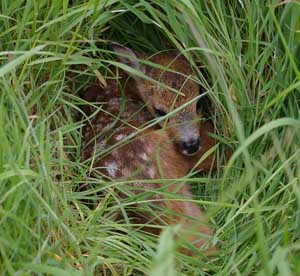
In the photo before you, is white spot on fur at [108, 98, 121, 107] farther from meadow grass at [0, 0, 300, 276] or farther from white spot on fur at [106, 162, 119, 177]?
white spot on fur at [106, 162, 119, 177]

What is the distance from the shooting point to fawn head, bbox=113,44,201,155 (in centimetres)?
420

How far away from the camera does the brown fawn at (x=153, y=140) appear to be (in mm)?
3596

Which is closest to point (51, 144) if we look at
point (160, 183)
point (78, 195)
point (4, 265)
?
point (78, 195)

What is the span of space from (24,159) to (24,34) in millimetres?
816

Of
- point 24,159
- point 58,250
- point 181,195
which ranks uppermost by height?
point 24,159

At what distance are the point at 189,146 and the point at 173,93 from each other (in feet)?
0.99

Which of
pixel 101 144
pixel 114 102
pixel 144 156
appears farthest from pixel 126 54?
pixel 144 156

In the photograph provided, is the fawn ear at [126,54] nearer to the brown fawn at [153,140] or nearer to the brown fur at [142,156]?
the brown fawn at [153,140]

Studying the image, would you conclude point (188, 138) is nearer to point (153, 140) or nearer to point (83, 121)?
point (153, 140)

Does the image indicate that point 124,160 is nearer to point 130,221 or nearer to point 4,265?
point 130,221

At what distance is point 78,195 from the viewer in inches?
140

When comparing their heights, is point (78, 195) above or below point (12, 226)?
below

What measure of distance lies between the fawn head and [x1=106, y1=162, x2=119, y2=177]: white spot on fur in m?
0.41

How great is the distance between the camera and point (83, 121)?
3.76 meters
